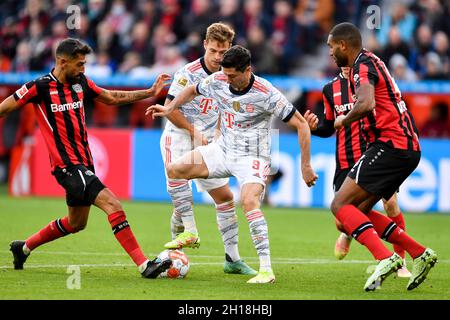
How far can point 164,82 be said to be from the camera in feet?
34.7

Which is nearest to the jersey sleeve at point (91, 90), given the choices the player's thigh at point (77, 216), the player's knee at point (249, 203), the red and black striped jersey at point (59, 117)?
the red and black striped jersey at point (59, 117)

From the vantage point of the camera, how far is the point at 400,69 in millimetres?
19500

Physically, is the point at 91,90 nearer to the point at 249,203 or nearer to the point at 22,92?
the point at 22,92

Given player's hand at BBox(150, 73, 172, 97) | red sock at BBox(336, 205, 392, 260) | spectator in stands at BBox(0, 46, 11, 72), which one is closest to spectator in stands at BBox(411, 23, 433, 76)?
spectator in stands at BBox(0, 46, 11, 72)

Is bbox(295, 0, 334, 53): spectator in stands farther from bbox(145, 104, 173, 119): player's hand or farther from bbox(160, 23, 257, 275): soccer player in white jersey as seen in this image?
bbox(145, 104, 173, 119): player's hand

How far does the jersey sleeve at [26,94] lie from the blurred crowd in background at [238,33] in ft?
36.1

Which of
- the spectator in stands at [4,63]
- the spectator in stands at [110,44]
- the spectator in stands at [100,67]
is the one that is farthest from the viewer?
the spectator in stands at [4,63]

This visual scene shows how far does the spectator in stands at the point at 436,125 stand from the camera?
19000 millimetres

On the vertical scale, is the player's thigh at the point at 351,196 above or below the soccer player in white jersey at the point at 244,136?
below

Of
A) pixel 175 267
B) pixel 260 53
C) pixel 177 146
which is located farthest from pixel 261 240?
pixel 260 53

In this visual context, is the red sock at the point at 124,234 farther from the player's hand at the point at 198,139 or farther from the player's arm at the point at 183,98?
the player's hand at the point at 198,139

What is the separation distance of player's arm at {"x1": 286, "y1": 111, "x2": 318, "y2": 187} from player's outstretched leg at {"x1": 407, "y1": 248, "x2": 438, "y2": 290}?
1203 mm

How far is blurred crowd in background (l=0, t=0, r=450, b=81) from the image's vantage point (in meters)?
20.3
